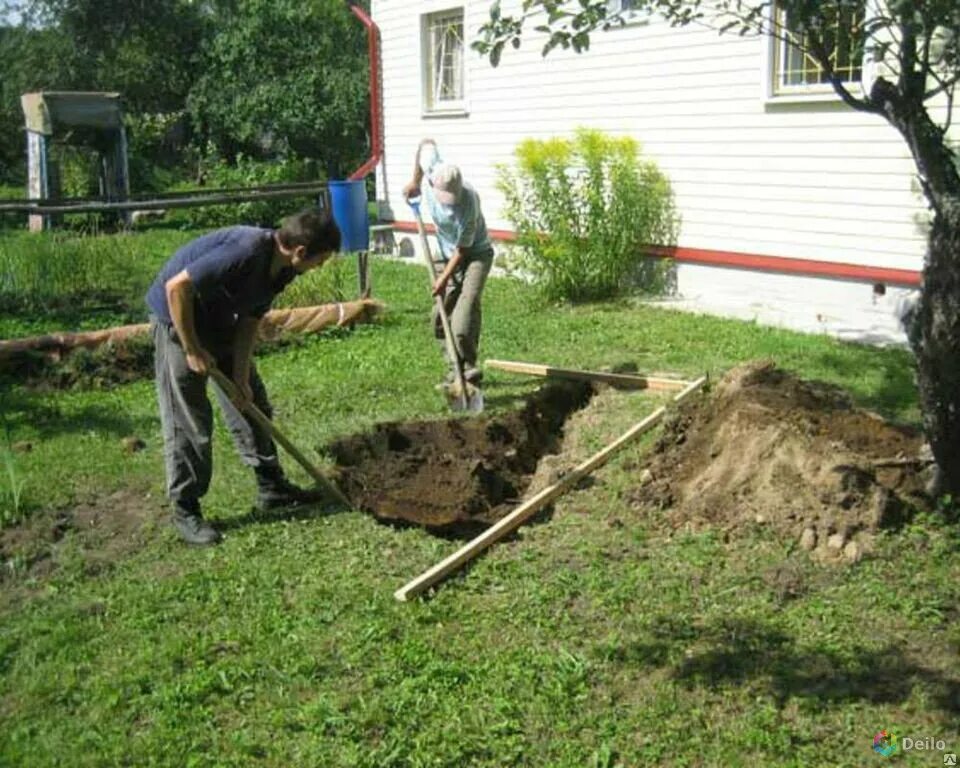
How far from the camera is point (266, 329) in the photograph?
29.3ft

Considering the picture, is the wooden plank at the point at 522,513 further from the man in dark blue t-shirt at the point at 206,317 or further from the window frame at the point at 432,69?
the window frame at the point at 432,69

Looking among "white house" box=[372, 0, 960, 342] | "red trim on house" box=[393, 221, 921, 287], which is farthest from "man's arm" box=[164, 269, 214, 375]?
"red trim on house" box=[393, 221, 921, 287]

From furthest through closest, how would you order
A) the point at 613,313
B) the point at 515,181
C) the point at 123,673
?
the point at 515,181 → the point at 613,313 → the point at 123,673

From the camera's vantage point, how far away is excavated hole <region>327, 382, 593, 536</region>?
538 centimetres

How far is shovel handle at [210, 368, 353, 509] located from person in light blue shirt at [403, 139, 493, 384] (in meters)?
2.08

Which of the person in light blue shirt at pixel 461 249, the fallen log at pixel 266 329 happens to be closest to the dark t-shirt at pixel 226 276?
the person in light blue shirt at pixel 461 249

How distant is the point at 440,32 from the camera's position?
45.6 ft

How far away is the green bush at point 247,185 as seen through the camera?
703 inches

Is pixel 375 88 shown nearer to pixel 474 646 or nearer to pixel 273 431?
pixel 273 431

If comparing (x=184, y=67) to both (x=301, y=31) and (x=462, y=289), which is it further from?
(x=462, y=289)

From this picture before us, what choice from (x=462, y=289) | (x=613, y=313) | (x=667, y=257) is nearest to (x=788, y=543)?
(x=462, y=289)

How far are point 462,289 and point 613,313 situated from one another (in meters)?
2.99

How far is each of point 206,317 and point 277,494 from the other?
3.45ft

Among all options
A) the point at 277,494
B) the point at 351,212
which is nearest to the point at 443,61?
the point at 351,212
